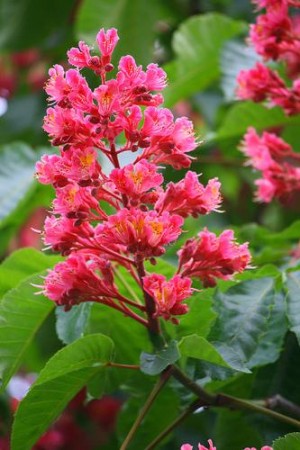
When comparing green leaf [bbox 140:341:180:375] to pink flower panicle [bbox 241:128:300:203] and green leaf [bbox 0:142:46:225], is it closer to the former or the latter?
Result: pink flower panicle [bbox 241:128:300:203]

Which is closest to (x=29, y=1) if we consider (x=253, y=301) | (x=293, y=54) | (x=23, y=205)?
(x=23, y=205)

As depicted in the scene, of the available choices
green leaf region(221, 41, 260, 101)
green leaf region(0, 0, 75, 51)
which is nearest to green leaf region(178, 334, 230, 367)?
green leaf region(221, 41, 260, 101)

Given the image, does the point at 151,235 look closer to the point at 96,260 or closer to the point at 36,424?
the point at 96,260

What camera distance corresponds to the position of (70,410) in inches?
95.4

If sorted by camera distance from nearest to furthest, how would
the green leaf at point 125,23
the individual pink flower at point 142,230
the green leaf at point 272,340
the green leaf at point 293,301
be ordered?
the individual pink flower at point 142,230 → the green leaf at point 293,301 → the green leaf at point 272,340 → the green leaf at point 125,23

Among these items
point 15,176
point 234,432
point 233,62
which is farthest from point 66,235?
point 233,62

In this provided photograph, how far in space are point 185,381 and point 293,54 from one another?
641mm

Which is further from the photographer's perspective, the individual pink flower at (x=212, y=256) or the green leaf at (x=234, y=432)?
the green leaf at (x=234, y=432)

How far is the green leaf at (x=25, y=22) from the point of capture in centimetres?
262

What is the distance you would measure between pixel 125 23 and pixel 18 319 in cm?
127

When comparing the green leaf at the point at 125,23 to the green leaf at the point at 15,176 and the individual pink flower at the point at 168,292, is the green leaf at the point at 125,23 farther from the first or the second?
the individual pink flower at the point at 168,292

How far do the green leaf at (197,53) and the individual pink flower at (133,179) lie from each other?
1.01m

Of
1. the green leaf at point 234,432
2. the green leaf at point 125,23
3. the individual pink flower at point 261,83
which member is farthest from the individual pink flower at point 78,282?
the green leaf at point 125,23

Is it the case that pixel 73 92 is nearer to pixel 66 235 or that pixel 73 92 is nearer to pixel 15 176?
pixel 66 235
